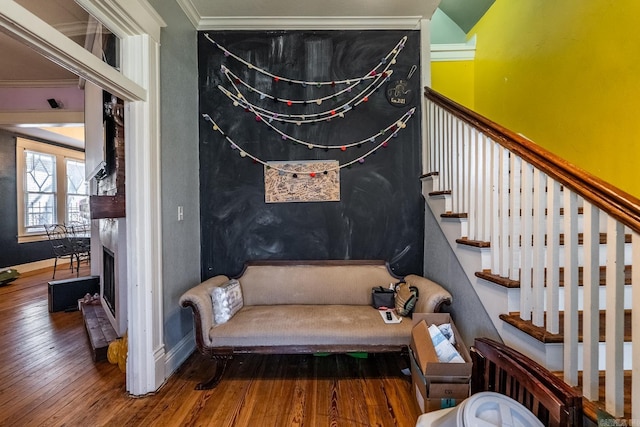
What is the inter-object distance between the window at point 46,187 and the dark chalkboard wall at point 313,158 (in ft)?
13.8

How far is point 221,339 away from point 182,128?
173 centimetres

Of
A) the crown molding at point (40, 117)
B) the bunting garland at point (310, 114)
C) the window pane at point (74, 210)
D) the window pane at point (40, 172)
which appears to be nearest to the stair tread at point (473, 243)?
the bunting garland at point (310, 114)

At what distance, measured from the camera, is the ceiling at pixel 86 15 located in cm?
201

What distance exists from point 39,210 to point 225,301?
6.52 metres

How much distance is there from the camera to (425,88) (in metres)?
2.88

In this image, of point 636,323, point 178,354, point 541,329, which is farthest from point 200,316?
point 636,323

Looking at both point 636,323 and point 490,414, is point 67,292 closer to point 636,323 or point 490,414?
point 490,414

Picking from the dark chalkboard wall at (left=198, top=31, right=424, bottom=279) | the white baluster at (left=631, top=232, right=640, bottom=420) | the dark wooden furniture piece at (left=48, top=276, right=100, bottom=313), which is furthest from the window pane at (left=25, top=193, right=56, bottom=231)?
the white baluster at (left=631, top=232, right=640, bottom=420)

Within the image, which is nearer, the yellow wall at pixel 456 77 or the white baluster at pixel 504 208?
the white baluster at pixel 504 208

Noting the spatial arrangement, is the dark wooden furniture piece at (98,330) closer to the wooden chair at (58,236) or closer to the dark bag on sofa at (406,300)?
the dark bag on sofa at (406,300)

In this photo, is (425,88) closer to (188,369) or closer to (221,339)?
(221,339)

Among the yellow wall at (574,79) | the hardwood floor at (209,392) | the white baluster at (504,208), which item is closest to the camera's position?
the white baluster at (504,208)

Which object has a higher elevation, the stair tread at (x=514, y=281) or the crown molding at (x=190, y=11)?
the crown molding at (x=190, y=11)

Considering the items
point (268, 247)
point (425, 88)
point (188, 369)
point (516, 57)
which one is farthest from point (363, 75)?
point (188, 369)
